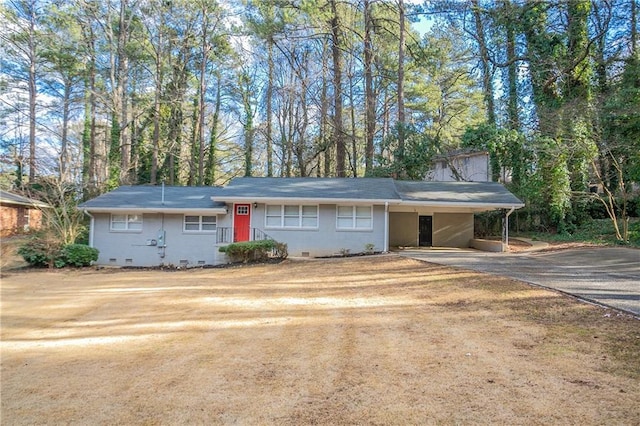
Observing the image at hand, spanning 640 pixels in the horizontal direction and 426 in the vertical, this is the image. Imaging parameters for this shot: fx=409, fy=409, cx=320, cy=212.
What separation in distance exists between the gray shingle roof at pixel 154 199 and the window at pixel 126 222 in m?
0.54

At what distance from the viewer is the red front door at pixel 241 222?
55.8 ft

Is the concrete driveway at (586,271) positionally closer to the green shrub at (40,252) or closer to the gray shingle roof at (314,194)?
the gray shingle roof at (314,194)

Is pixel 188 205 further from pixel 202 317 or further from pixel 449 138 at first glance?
pixel 449 138

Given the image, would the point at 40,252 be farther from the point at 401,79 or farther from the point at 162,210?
the point at 401,79

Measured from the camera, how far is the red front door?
17016 millimetres

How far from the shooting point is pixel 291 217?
55.4 ft

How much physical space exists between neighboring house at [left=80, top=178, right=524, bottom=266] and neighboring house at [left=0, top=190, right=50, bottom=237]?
30.2ft

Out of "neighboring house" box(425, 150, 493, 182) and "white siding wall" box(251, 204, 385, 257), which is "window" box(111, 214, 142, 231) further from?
"neighboring house" box(425, 150, 493, 182)

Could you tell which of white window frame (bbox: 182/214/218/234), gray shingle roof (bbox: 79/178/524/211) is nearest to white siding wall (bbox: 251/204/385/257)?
gray shingle roof (bbox: 79/178/524/211)

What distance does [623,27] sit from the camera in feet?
73.7

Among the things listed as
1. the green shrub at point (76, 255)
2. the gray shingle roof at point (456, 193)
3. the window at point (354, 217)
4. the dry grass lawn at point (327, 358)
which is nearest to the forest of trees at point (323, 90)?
the gray shingle roof at point (456, 193)

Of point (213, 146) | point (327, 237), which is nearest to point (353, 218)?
point (327, 237)

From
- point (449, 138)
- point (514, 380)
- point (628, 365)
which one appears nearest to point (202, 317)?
point (514, 380)

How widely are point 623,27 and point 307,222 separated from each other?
21.0m
